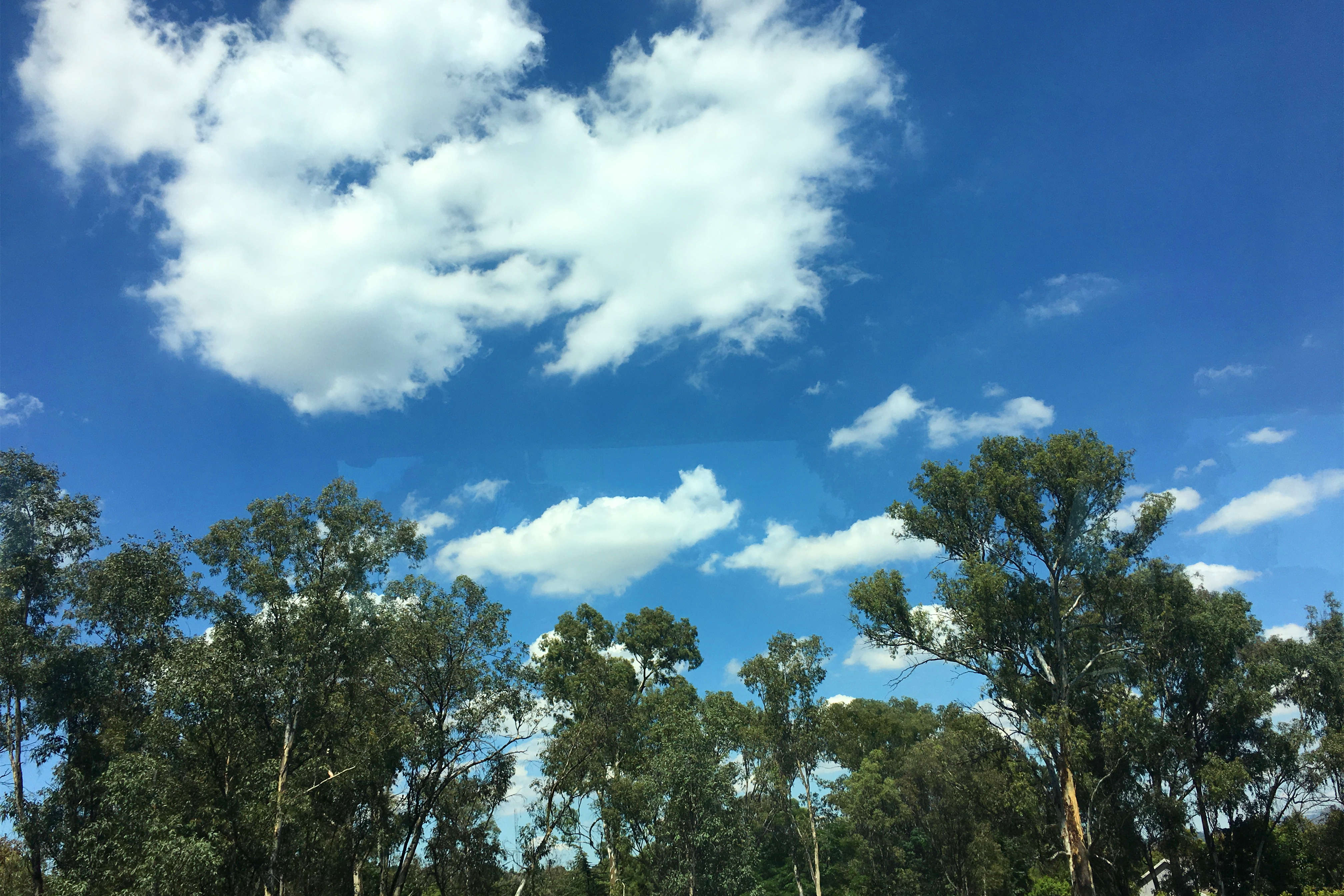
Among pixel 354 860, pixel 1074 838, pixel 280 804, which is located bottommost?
pixel 1074 838

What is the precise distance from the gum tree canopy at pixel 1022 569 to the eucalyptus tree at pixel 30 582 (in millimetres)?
25243

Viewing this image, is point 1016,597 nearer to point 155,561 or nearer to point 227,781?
point 227,781

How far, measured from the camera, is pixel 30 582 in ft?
76.0

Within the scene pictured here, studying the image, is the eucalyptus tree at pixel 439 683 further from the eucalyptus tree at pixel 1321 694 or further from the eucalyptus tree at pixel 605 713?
the eucalyptus tree at pixel 1321 694

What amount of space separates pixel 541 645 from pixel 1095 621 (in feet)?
84.8

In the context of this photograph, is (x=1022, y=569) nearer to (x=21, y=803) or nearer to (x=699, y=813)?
(x=699, y=813)

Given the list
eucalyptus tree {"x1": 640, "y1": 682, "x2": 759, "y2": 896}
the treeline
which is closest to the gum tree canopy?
the treeline

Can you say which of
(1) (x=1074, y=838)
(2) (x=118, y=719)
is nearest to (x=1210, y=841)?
(1) (x=1074, y=838)

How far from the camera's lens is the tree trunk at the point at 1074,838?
66.8ft

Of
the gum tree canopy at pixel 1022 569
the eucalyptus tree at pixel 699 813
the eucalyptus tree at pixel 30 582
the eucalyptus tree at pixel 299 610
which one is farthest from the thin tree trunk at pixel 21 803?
the gum tree canopy at pixel 1022 569

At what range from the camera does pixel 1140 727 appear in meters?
22.4

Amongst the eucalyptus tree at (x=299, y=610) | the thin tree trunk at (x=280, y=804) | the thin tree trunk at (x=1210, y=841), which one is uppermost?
the eucalyptus tree at (x=299, y=610)

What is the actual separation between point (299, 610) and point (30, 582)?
8.85m

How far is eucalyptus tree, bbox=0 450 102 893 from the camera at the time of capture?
2084cm
